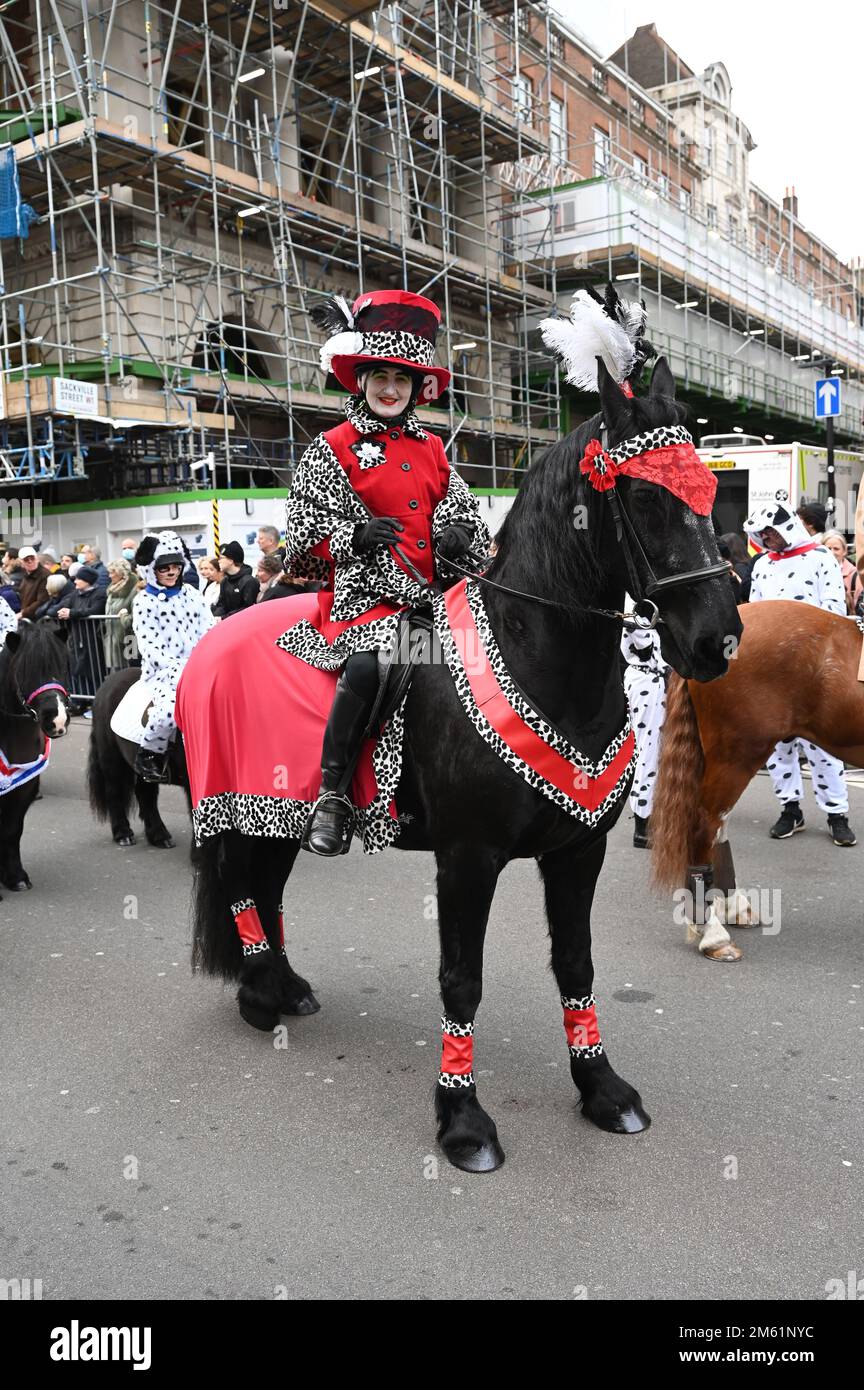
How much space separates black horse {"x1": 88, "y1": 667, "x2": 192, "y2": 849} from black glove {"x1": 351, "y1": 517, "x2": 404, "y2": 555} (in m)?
4.45

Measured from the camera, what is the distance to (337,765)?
350 centimetres

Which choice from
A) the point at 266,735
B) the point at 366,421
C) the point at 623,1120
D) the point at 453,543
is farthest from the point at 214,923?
the point at 366,421

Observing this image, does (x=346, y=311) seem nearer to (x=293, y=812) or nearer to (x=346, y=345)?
(x=346, y=345)

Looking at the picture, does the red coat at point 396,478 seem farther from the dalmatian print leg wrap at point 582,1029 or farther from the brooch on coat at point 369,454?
the dalmatian print leg wrap at point 582,1029

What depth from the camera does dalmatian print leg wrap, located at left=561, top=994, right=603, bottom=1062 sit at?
347cm

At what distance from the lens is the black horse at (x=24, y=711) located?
20.6ft

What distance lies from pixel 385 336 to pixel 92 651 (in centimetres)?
1029

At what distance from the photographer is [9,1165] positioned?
3.28 m

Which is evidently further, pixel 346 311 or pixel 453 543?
pixel 346 311

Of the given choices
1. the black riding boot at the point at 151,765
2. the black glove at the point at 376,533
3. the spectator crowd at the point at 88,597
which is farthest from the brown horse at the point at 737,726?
the spectator crowd at the point at 88,597

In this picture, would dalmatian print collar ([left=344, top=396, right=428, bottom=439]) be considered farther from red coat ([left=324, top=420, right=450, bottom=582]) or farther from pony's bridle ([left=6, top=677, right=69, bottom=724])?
pony's bridle ([left=6, top=677, right=69, bottom=724])

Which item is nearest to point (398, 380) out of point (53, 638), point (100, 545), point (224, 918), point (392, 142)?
point (224, 918)
